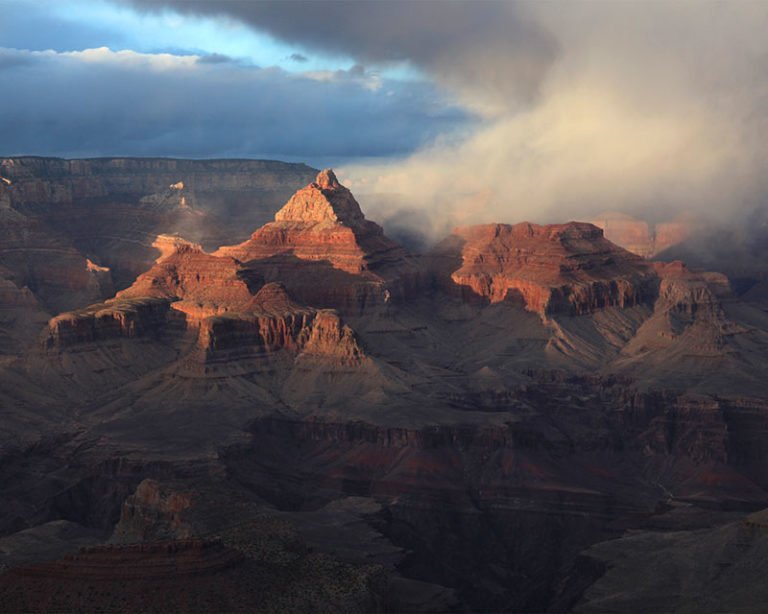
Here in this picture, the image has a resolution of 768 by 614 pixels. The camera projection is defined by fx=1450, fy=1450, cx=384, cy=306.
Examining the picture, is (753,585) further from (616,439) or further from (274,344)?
(274,344)

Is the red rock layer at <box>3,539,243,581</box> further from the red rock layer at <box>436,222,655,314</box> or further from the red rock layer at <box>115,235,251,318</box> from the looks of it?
the red rock layer at <box>436,222,655,314</box>

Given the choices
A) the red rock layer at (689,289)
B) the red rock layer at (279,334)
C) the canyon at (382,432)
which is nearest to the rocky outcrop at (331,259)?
the canyon at (382,432)

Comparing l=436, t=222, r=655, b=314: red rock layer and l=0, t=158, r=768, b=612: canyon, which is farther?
Result: l=436, t=222, r=655, b=314: red rock layer

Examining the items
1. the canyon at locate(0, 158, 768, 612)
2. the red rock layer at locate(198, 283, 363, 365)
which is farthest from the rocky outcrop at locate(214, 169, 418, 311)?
the red rock layer at locate(198, 283, 363, 365)

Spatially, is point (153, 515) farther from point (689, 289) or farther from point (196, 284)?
point (689, 289)

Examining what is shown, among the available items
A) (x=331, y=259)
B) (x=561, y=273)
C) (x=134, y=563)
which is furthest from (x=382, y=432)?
(x=134, y=563)

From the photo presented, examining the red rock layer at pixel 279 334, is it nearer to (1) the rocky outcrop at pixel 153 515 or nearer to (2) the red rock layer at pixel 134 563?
(1) the rocky outcrop at pixel 153 515

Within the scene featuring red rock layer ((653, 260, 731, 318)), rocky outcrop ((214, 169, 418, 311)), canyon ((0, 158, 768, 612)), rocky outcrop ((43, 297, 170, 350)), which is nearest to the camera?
canyon ((0, 158, 768, 612))
